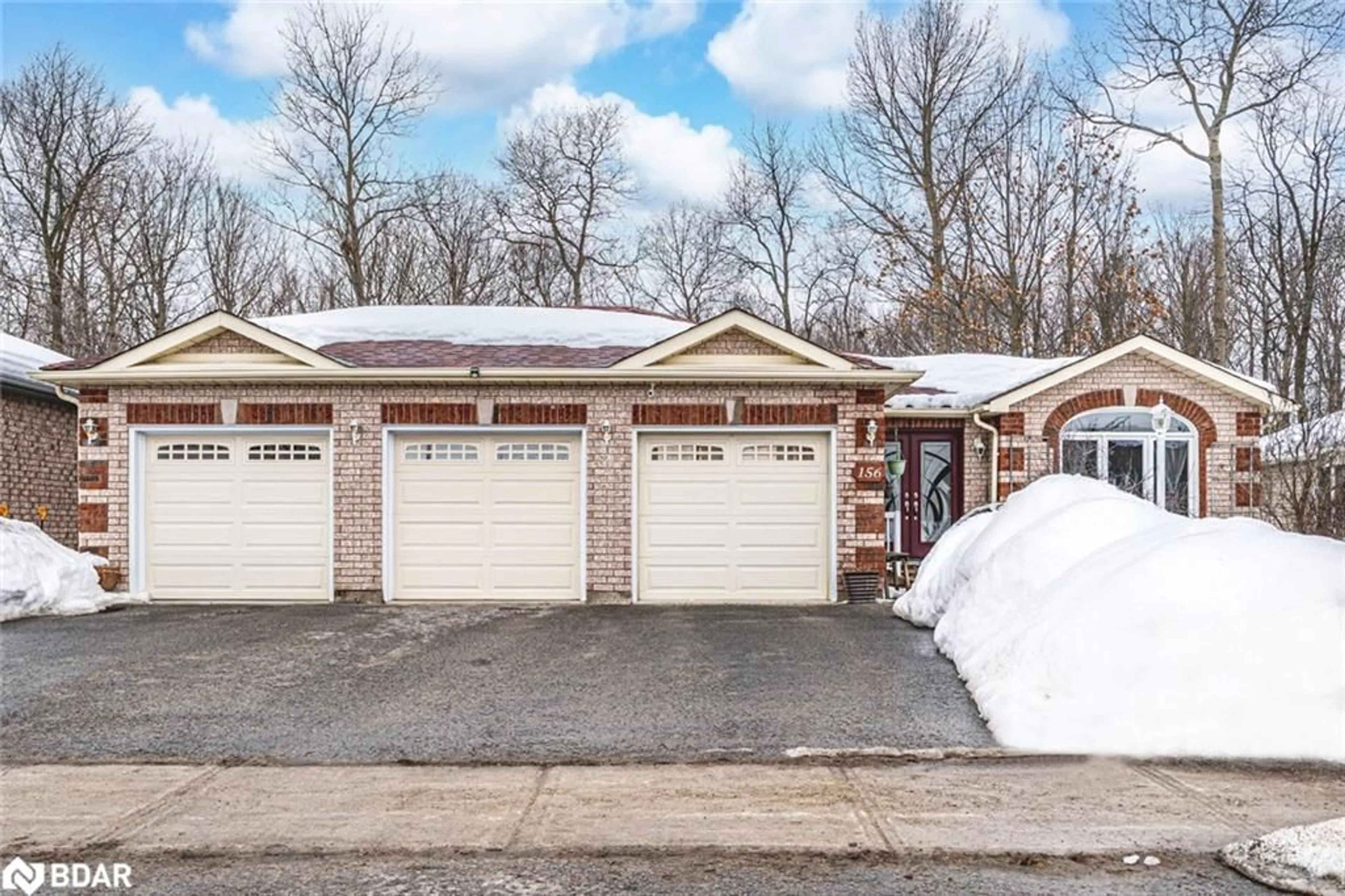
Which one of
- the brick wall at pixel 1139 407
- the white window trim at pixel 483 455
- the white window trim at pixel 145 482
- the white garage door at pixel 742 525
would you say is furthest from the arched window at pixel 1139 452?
the white window trim at pixel 145 482

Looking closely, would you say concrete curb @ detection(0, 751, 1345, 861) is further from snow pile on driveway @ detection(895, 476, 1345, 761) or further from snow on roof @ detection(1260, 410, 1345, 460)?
snow on roof @ detection(1260, 410, 1345, 460)

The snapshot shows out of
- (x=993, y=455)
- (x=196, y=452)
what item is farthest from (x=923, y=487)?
(x=196, y=452)

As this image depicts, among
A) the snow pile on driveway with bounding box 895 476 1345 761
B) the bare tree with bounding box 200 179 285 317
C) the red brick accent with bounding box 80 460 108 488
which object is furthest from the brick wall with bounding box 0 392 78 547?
the bare tree with bounding box 200 179 285 317

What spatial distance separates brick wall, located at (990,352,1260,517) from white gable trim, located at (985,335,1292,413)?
10 centimetres

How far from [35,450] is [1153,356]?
51.2ft

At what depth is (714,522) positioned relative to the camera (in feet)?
41.5

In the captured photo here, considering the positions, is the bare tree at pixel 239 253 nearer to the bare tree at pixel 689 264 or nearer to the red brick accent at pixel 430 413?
the bare tree at pixel 689 264

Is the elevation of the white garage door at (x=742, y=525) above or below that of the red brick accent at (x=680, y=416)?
below

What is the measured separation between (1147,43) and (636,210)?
14.3 meters

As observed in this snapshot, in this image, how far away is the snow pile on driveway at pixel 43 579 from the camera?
1125 centimetres

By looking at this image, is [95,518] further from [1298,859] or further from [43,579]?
[1298,859]

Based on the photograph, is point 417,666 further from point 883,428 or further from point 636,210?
point 636,210

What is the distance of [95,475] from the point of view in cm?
1267

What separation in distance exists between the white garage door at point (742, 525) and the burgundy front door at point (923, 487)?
11.3ft
